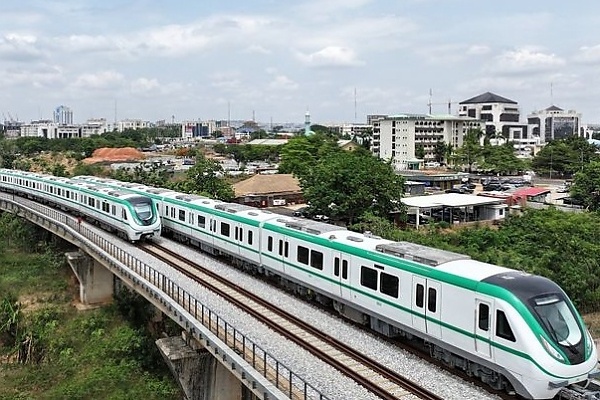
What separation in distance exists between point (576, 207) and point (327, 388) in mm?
44041

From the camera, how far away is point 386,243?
1689cm

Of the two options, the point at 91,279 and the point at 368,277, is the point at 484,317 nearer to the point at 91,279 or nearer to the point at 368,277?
the point at 368,277

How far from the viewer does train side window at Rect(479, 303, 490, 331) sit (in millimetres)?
12616

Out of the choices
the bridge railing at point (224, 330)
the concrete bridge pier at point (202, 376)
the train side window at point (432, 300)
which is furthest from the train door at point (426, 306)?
the concrete bridge pier at point (202, 376)

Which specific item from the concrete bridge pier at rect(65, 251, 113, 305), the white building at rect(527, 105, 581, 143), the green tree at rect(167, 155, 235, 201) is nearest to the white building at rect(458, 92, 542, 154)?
the white building at rect(527, 105, 581, 143)

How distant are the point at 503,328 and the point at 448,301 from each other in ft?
5.39

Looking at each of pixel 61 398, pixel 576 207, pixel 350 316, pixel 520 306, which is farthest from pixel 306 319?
pixel 576 207

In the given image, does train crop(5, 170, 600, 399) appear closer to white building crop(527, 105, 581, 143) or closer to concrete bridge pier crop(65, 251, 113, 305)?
concrete bridge pier crop(65, 251, 113, 305)

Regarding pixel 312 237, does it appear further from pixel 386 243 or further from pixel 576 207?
pixel 576 207

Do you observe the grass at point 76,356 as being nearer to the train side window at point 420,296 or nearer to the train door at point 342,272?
the train door at point 342,272

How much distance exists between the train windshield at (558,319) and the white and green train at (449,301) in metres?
0.02

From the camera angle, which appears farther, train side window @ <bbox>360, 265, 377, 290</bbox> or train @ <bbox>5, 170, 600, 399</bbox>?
train side window @ <bbox>360, 265, 377, 290</bbox>

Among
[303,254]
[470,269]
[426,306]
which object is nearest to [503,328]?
[470,269]

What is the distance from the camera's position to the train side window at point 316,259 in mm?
18614
